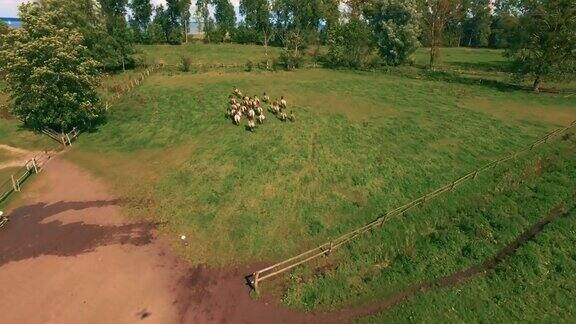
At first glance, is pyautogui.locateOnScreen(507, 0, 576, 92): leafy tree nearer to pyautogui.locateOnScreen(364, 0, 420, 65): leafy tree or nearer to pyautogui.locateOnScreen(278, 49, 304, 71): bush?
pyautogui.locateOnScreen(364, 0, 420, 65): leafy tree

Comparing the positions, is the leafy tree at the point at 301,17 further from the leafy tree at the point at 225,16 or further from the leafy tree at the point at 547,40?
the leafy tree at the point at 547,40

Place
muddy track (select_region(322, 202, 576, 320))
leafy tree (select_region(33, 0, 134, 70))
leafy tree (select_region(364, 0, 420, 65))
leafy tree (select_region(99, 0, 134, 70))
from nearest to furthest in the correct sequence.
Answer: muddy track (select_region(322, 202, 576, 320))
leafy tree (select_region(33, 0, 134, 70))
leafy tree (select_region(99, 0, 134, 70))
leafy tree (select_region(364, 0, 420, 65))

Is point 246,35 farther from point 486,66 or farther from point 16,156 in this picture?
point 16,156

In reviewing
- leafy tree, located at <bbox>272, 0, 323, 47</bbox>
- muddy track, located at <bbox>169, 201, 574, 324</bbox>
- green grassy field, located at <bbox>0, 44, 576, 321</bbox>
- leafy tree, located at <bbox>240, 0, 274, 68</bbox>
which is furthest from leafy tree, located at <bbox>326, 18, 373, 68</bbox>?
muddy track, located at <bbox>169, 201, 574, 324</bbox>

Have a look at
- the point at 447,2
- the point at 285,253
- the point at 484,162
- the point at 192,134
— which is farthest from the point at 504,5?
the point at 285,253

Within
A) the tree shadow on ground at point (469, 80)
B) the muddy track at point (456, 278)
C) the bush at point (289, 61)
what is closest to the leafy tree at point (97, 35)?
the bush at point (289, 61)

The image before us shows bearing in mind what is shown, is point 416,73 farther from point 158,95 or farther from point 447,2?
point 158,95
